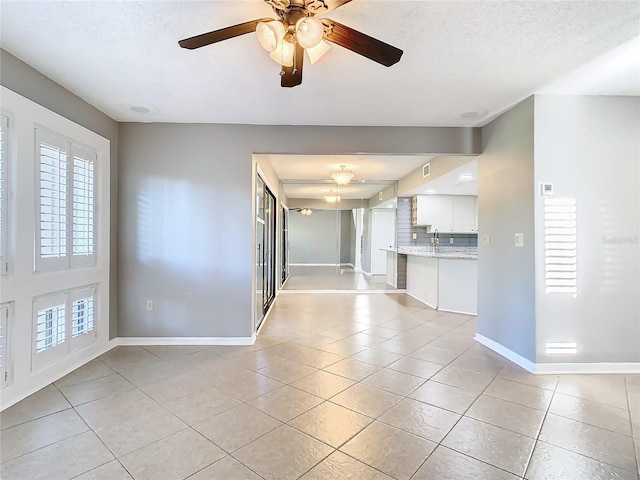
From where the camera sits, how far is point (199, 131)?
11.8 ft

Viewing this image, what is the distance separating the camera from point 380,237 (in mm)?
9000

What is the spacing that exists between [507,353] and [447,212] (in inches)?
166

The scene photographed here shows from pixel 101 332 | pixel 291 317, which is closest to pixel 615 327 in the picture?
pixel 291 317

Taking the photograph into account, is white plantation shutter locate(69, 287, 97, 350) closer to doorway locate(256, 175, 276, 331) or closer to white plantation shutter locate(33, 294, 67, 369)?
white plantation shutter locate(33, 294, 67, 369)

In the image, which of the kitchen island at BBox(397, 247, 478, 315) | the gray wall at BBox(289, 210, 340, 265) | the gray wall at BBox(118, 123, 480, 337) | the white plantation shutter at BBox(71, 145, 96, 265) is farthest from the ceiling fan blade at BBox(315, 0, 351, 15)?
the gray wall at BBox(289, 210, 340, 265)

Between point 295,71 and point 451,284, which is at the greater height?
point 295,71

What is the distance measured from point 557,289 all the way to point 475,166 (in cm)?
219

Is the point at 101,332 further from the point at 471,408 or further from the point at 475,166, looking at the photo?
the point at 475,166

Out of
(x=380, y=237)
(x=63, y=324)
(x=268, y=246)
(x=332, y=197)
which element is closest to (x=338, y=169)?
(x=268, y=246)

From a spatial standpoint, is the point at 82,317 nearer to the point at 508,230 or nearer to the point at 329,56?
the point at 329,56

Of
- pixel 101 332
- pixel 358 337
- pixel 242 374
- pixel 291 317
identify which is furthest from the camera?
pixel 291 317

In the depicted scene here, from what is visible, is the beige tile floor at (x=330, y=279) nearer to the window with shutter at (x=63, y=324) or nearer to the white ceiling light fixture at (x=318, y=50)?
the window with shutter at (x=63, y=324)

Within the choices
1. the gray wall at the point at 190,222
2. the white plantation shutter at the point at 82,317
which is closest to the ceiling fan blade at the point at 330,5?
the gray wall at the point at 190,222

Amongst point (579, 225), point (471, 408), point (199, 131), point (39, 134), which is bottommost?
point (471, 408)
